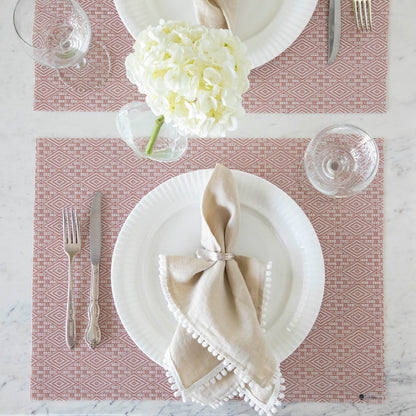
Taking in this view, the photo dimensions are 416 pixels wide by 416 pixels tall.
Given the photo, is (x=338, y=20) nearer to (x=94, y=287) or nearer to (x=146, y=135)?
(x=146, y=135)

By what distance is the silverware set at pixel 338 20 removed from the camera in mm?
779

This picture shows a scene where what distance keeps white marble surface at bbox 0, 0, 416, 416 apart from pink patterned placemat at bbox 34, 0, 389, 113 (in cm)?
2

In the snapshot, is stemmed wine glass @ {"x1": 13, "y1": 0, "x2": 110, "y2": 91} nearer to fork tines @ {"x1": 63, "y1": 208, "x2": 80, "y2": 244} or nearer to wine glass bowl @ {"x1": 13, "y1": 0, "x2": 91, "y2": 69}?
wine glass bowl @ {"x1": 13, "y1": 0, "x2": 91, "y2": 69}

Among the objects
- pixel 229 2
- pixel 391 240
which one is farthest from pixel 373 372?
pixel 229 2

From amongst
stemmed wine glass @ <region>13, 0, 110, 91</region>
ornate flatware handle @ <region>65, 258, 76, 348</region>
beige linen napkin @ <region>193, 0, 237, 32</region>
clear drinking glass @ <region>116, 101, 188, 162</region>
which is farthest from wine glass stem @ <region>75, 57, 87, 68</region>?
ornate flatware handle @ <region>65, 258, 76, 348</region>

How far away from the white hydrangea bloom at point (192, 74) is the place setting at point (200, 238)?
200mm

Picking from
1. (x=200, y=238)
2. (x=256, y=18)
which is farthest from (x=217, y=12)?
(x=200, y=238)

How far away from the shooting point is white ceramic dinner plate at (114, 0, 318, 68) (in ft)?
2.48

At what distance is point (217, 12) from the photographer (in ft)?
2.27

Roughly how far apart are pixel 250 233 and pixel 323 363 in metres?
0.26

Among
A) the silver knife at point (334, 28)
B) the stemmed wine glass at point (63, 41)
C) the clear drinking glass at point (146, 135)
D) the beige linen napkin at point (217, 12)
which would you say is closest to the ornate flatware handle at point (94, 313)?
the clear drinking glass at point (146, 135)

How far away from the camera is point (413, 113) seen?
31.7 inches

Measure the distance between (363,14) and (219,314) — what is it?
0.56m

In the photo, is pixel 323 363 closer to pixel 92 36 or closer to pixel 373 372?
pixel 373 372
